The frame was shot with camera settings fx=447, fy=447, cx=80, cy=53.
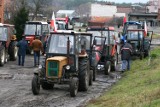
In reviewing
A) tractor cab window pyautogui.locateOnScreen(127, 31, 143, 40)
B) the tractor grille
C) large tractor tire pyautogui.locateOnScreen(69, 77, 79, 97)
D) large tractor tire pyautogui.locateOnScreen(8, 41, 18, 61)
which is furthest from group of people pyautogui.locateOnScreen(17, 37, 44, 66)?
large tractor tire pyautogui.locateOnScreen(69, 77, 79, 97)

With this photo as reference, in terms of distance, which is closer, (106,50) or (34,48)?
(106,50)

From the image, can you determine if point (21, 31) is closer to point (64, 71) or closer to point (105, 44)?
point (105, 44)

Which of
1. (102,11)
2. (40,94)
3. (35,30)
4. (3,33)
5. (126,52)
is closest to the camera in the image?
(40,94)

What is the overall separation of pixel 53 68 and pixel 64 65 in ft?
1.48

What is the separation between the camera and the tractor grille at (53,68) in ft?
49.9

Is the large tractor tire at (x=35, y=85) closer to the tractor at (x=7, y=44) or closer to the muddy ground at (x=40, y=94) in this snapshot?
the muddy ground at (x=40, y=94)

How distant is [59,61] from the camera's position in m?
15.1

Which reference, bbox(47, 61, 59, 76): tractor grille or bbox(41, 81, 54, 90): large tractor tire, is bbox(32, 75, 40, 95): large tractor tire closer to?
bbox(47, 61, 59, 76): tractor grille

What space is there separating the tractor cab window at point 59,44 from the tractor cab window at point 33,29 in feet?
50.7

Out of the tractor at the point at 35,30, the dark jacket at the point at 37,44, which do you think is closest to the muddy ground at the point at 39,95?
the dark jacket at the point at 37,44

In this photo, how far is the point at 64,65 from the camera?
15484 mm

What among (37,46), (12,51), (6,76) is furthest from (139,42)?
(6,76)

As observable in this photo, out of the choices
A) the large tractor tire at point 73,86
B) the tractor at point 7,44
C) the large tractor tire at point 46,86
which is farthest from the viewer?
the tractor at point 7,44

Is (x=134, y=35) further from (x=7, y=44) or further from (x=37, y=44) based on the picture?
(x=7, y=44)
